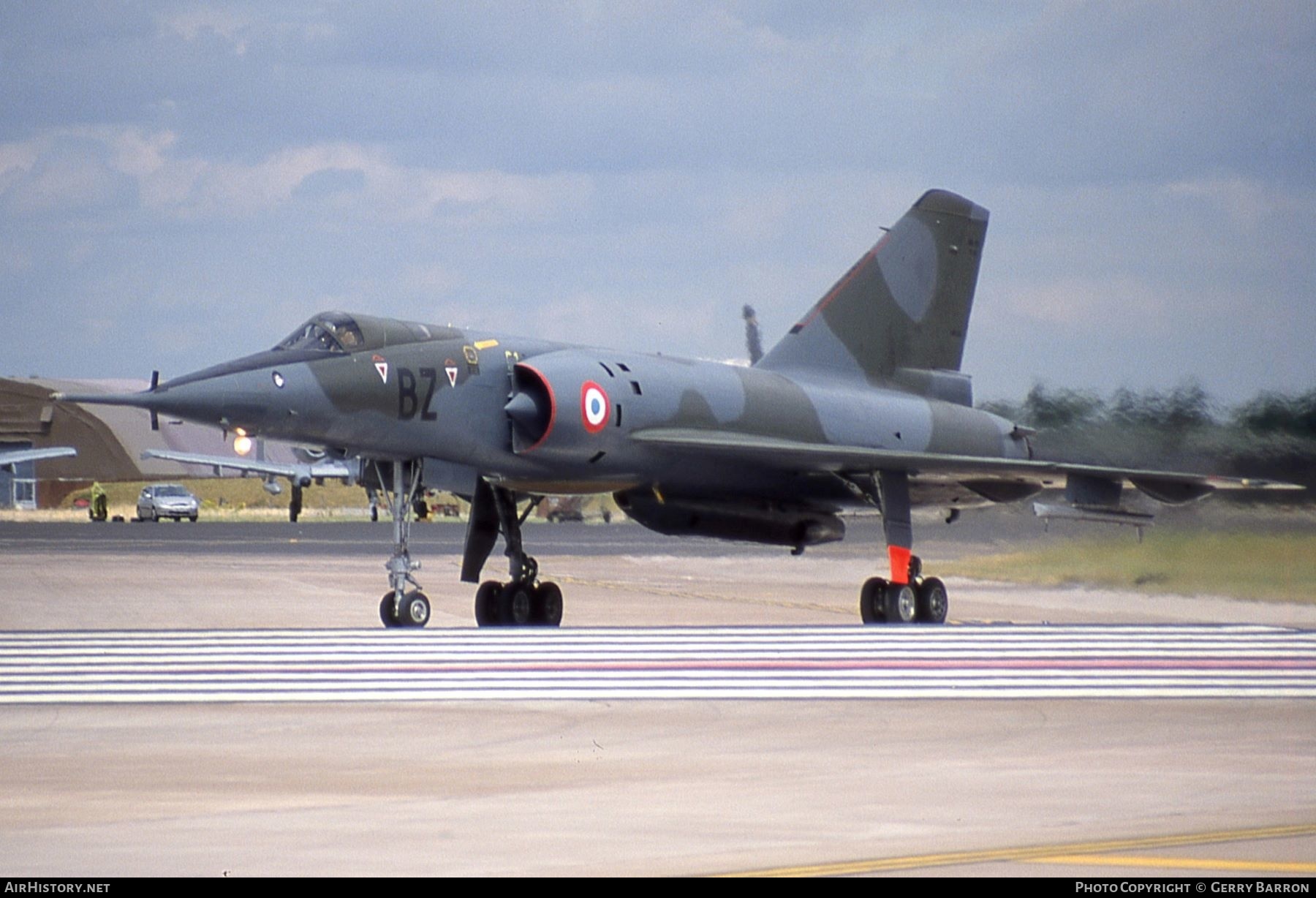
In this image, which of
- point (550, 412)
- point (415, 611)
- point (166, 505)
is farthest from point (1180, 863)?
point (166, 505)

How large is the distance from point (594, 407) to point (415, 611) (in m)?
2.50

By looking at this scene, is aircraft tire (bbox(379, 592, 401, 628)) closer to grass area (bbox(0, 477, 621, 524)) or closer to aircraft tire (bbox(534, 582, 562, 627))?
aircraft tire (bbox(534, 582, 562, 627))

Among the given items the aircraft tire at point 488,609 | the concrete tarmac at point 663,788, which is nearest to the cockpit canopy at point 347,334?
the aircraft tire at point 488,609

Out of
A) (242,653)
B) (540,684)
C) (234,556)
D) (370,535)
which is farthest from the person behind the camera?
(370,535)

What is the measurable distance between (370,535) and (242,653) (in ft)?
118

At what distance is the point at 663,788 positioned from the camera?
7.42 m

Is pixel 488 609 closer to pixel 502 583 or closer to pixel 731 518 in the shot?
pixel 502 583

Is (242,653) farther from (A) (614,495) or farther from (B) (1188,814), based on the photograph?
(B) (1188,814)

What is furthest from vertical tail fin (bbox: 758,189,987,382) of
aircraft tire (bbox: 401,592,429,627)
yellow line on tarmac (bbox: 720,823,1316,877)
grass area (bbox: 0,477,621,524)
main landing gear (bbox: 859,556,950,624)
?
grass area (bbox: 0,477,621,524)

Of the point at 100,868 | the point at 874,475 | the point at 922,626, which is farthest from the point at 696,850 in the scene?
the point at 874,475

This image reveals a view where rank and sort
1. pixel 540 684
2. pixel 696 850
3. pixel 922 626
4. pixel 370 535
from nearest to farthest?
pixel 696 850 → pixel 540 684 → pixel 922 626 → pixel 370 535

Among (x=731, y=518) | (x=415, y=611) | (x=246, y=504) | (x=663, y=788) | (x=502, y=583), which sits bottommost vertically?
(x=663, y=788)

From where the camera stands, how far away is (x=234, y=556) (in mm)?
34188

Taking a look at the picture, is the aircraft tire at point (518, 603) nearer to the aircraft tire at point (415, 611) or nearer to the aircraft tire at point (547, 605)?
the aircraft tire at point (547, 605)
